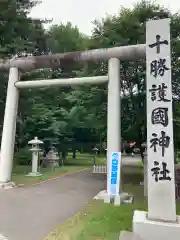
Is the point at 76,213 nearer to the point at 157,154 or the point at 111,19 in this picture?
the point at 157,154

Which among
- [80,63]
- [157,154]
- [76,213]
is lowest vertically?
[76,213]

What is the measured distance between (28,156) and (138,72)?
1070 cm

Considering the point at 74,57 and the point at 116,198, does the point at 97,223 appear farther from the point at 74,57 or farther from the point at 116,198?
the point at 74,57

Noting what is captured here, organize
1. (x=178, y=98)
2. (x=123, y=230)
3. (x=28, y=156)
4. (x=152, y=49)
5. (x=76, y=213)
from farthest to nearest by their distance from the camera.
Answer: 1. (x=28, y=156)
2. (x=178, y=98)
3. (x=76, y=213)
4. (x=152, y=49)
5. (x=123, y=230)

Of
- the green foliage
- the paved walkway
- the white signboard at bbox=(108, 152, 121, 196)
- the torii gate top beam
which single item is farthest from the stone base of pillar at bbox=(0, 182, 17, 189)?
the green foliage

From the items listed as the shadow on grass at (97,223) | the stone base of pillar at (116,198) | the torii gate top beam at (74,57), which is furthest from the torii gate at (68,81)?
the shadow on grass at (97,223)

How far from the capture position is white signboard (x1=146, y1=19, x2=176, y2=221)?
4.50m

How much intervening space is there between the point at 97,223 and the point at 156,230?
137 cm

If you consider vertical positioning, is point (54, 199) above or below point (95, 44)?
below

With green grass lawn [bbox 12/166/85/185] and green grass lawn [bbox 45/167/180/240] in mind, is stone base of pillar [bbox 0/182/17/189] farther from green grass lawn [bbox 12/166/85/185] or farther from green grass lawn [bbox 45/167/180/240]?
green grass lawn [bbox 45/167/180/240]

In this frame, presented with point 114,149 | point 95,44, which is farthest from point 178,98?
point 114,149

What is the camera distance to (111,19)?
483 inches

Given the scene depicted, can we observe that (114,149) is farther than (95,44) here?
No

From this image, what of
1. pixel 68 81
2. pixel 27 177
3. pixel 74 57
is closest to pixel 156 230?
pixel 68 81
